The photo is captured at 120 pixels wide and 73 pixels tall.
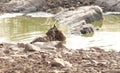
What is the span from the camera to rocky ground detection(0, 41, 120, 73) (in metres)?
7.22

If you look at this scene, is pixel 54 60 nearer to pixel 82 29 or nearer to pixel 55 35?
pixel 55 35

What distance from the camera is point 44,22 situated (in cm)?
1619

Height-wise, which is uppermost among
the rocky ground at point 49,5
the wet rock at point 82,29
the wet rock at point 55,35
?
the wet rock at point 55,35

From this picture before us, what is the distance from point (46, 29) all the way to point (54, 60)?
6925mm

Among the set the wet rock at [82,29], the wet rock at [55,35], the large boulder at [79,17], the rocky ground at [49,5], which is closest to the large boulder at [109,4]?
the rocky ground at [49,5]

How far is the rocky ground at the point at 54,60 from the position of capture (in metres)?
7.22

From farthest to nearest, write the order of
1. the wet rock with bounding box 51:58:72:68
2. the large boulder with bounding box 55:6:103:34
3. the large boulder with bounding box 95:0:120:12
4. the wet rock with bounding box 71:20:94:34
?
the large boulder with bounding box 95:0:120:12
the large boulder with bounding box 55:6:103:34
the wet rock with bounding box 71:20:94:34
the wet rock with bounding box 51:58:72:68

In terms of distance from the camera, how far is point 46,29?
14484 millimetres

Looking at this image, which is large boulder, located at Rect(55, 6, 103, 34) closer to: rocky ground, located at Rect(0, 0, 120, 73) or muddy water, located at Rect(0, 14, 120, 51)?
muddy water, located at Rect(0, 14, 120, 51)

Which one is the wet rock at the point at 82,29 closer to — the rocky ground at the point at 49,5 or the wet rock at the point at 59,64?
the rocky ground at the point at 49,5

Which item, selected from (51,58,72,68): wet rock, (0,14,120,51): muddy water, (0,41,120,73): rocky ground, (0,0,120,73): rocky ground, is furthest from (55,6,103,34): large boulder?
(51,58,72,68): wet rock

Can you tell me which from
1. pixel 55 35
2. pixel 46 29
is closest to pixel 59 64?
pixel 55 35

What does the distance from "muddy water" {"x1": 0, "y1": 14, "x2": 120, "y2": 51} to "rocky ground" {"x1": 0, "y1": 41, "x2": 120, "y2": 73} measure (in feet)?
6.99

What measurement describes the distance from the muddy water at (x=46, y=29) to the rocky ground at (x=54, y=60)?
2.13 metres
